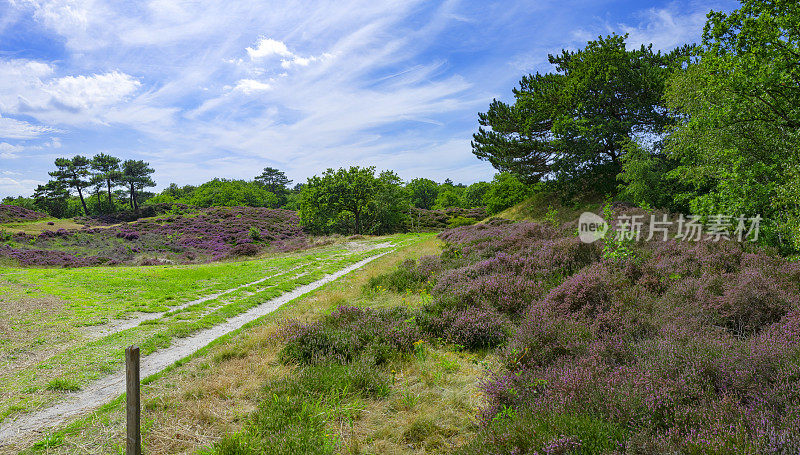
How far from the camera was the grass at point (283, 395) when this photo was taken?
416 cm

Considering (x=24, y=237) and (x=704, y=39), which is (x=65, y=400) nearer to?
(x=704, y=39)

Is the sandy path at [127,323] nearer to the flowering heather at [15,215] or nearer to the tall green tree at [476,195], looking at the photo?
the flowering heather at [15,215]

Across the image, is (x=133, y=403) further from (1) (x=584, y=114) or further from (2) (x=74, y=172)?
(2) (x=74, y=172)

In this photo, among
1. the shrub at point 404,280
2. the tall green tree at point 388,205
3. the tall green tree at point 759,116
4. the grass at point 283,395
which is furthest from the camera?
the tall green tree at point 388,205

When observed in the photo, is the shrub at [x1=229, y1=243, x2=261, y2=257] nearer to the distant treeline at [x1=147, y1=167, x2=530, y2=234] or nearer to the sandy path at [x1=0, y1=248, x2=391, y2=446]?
the distant treeline at [x1=147, y1=167, x2=530, y2=234]

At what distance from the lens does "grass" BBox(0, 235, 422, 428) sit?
20.6 ft

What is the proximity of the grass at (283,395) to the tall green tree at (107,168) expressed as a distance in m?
77.9

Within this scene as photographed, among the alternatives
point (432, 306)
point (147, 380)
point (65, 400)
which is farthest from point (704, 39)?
point (65, 400)

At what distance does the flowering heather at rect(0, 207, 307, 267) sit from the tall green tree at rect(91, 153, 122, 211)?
23555 mm

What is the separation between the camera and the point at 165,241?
126 feet

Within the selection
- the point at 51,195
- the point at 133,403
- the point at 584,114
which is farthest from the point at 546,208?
the point at 51,195

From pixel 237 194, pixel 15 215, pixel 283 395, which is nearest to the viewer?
pixel 283 395

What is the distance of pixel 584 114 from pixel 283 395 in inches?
1296

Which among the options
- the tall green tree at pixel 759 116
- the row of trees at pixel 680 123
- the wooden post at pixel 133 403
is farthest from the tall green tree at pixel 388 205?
the wooden post at pixel 133 403
